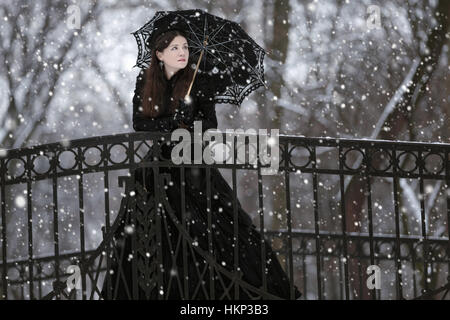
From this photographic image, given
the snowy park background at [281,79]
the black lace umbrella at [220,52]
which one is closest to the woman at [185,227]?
the black lace umbrella at [220,52]

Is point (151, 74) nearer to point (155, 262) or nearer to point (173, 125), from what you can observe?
point (173, 125)

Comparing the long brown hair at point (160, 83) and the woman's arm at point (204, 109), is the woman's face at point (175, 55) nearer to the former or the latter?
the long brown hair at point (160, 83)

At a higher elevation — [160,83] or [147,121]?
[160,83]

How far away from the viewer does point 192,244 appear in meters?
6.98

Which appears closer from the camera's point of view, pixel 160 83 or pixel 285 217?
pixel 160 83

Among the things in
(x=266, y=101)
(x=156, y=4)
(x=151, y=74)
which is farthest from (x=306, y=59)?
(x=151, y=74)

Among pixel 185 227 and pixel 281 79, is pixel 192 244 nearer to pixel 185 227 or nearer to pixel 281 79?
pixel 185 227

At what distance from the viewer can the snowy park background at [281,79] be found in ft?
43.5

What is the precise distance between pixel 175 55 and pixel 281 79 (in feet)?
21.1

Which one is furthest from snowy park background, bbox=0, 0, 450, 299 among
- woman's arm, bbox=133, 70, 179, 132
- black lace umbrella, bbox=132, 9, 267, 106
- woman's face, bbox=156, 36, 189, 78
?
woman's arm, bbox=133, 70, 179, 132

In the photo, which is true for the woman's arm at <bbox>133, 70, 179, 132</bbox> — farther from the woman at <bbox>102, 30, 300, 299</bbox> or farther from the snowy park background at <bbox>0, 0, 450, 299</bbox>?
the snowy park background at <bbox>0, 0, 450, 299</bbox>

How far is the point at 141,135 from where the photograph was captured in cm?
695

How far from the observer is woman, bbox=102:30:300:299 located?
7012 millimetres

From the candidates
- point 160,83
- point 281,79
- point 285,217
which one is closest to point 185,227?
point 160,83
